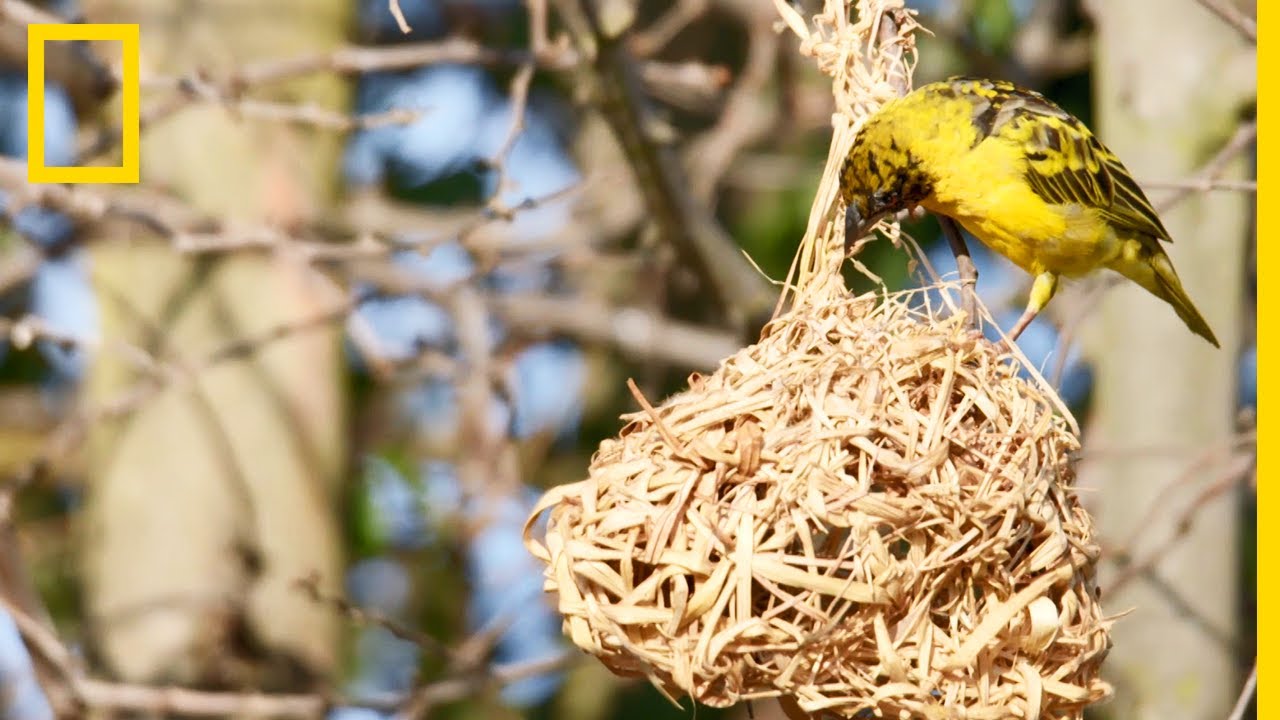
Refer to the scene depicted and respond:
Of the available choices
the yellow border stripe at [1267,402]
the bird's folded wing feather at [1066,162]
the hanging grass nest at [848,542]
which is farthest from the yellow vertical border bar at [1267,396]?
the hanging grass nest at [848,542]

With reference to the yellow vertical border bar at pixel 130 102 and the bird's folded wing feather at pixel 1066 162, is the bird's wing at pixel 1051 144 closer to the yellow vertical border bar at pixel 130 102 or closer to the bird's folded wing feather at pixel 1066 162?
the bird's folded wing feather at pixel 1066 162

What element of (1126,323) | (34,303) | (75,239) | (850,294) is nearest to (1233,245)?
(1126,323)

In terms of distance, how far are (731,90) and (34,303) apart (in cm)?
236

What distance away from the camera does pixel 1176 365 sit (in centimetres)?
379

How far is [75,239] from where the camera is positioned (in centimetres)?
361

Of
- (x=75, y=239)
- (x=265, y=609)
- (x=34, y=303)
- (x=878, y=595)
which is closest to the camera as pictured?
(x=878, y=595)

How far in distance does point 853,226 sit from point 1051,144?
2.20ft

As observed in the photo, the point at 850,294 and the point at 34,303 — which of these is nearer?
the point at 850,294

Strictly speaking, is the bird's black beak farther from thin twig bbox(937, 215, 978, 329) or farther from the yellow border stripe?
the yellow border stripe

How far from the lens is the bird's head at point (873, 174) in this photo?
6.98 feet

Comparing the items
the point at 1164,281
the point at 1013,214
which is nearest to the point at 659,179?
the point at 1013,214

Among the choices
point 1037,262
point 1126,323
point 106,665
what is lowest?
point 106,665

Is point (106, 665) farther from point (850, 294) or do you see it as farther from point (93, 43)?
point (850, 294)

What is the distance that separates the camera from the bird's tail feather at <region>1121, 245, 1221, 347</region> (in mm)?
3055
